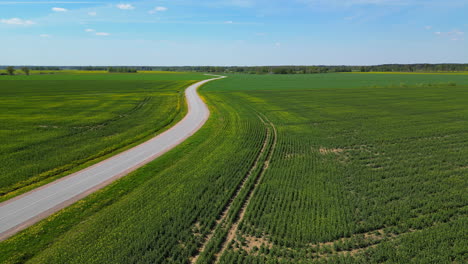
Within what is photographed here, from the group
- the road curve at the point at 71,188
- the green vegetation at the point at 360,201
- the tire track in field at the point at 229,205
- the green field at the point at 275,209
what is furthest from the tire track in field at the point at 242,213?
the road curve at the point at 71,188

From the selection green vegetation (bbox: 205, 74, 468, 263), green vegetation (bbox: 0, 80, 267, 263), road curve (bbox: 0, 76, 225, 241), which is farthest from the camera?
road curve (bbox: 0, 76, 225, 241)

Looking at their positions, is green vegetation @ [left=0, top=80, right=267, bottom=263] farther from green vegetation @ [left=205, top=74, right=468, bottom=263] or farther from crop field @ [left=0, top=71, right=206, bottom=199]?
crop field @ [left=0, top=71, right=206, bottom=199]

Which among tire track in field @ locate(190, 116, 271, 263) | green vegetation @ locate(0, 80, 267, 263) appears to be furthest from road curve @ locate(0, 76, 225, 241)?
tire track in field @ locate(190, 116, 271, 263)

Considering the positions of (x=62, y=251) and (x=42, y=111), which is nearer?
(x=62, y=251)

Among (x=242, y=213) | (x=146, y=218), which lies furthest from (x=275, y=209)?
(x=146, y=218)

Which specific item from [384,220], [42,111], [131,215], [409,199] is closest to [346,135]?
[409,199]

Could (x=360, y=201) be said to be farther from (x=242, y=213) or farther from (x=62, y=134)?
(x=62, y=134)

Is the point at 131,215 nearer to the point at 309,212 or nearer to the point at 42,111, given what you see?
the point at 309,212
